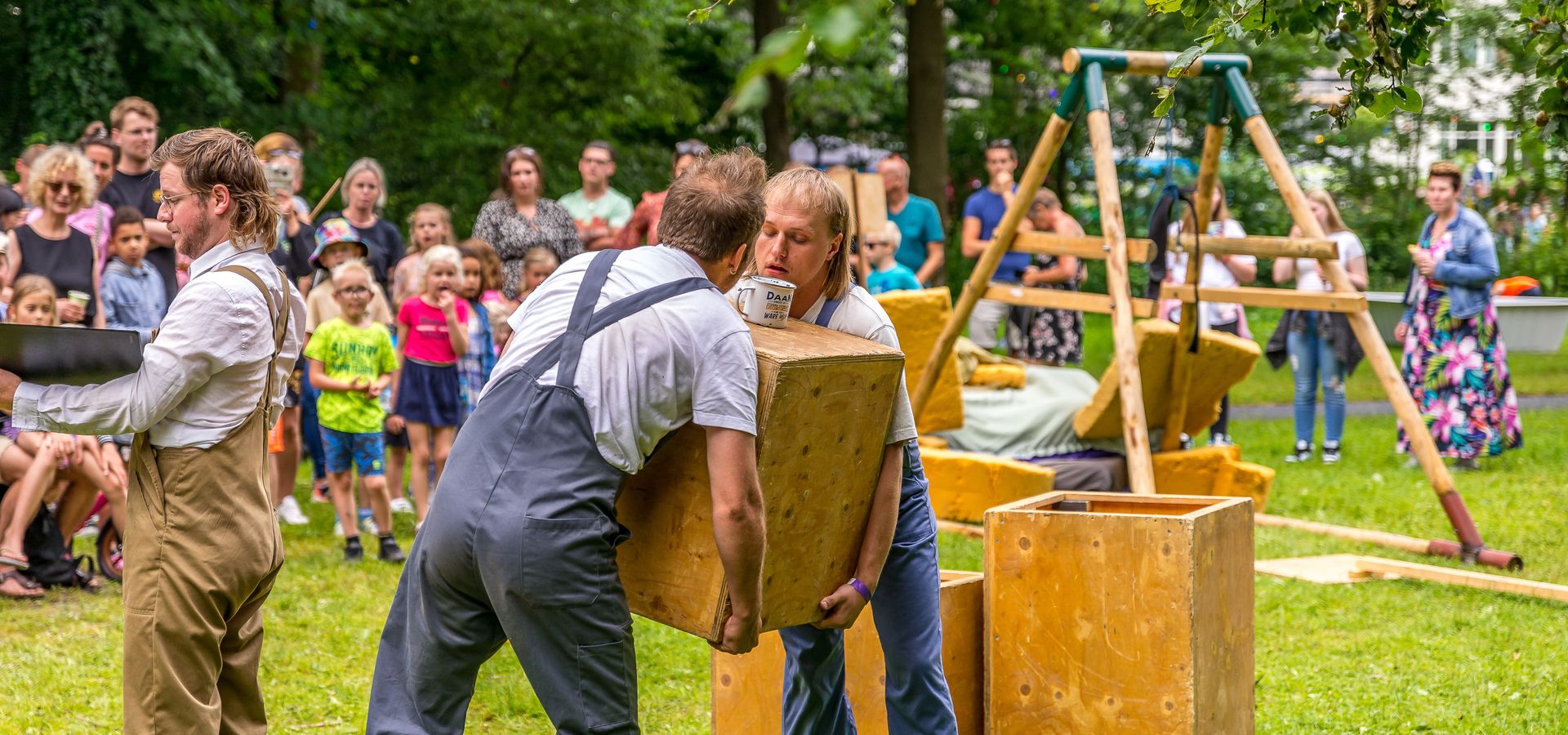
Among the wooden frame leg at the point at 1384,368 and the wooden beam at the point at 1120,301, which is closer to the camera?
the wooden beam at the point at 1120,301

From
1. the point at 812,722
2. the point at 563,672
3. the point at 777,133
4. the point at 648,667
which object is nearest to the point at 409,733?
the point at 563,672

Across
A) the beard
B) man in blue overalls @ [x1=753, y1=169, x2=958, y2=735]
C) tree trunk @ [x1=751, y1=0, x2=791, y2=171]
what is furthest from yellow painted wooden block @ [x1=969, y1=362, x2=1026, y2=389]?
tree trunk @ [x1=751, y1=0, x2=791, y2=171]

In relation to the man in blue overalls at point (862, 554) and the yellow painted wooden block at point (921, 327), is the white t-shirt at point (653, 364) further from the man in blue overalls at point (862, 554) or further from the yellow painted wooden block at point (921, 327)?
the yellow painted wooden block at point (921, 327)

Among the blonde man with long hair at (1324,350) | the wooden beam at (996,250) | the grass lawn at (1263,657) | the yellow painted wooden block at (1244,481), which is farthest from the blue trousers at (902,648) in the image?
the blonde man with long hair at (1324,350)

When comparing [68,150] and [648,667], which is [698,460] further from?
[68,150]

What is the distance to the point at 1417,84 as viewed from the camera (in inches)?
819

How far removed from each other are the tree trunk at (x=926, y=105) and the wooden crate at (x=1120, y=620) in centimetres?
1278

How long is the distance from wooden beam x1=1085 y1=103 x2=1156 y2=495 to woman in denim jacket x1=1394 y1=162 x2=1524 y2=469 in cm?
415

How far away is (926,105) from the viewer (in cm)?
1675

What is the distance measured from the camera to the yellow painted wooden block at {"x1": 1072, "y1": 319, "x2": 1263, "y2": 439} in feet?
26.6

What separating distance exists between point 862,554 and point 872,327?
552mm

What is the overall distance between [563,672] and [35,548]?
4.88 meters

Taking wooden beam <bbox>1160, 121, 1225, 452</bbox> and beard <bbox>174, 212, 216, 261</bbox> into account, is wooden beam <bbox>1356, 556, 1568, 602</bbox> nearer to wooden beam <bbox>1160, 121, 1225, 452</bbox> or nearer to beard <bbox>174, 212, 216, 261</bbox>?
wooden beam <bbox>1160, 121, 1225, 452</bbox>

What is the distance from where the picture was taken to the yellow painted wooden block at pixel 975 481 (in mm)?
8133
